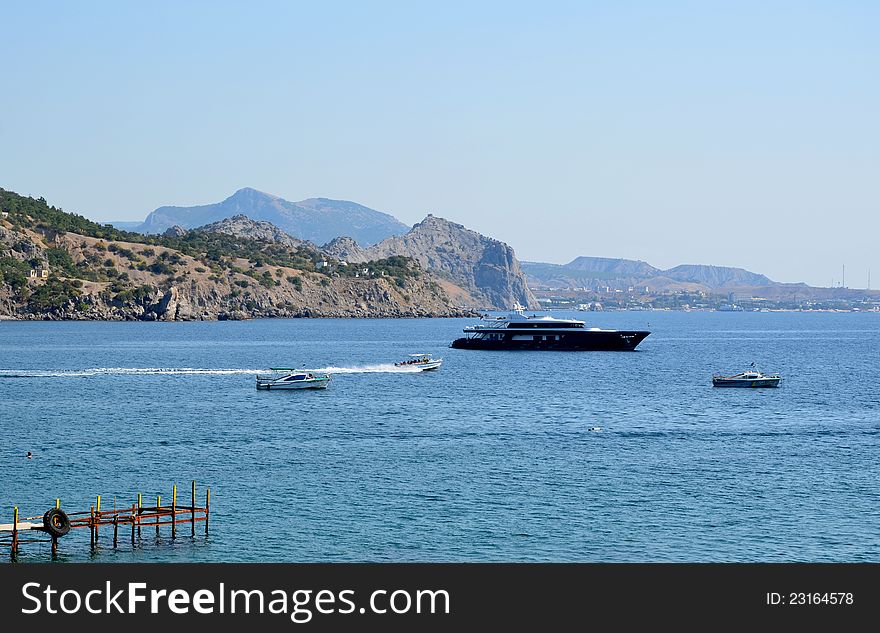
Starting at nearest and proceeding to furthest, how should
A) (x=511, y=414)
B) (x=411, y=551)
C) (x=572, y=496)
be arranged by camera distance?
1. (x=411, y=551)
2. (x=572, y=496)
3. (x=511, y=414)

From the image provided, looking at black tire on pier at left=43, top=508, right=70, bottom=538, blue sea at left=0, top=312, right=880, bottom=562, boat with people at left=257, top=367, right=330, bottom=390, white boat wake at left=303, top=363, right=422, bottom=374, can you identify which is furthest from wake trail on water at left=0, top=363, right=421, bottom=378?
black tire on pier at left=43, top=508, right=70, bottom=538

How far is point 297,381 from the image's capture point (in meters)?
126

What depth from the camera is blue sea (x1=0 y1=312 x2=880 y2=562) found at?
172ft

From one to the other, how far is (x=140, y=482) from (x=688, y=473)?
1309 inches

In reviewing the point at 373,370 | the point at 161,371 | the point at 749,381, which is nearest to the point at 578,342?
the point at 373,370

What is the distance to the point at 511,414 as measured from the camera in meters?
103

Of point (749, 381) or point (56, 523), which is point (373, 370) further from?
point (56, 523)

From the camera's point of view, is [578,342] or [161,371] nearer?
[161,371]

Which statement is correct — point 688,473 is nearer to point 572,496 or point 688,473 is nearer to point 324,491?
point 572,496

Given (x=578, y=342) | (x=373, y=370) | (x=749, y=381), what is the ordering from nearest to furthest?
1. (x=749, y=381)
2. (x=373, y=370)
3. (x=578, y=342)

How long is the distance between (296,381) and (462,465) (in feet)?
183

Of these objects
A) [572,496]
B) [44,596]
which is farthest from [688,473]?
[44,596]

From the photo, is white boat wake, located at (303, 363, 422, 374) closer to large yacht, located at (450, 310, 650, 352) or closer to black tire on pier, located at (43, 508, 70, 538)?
large yacht, located at (450, 310, 650, 352)

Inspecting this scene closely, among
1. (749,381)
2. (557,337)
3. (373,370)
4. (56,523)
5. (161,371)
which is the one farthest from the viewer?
(557,337)
